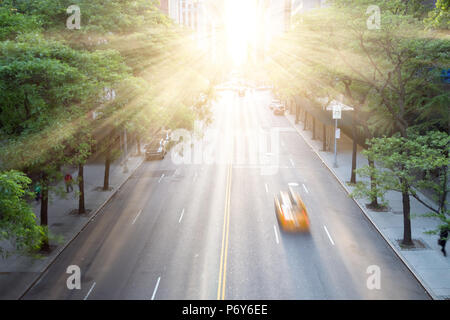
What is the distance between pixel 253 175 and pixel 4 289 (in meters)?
19.7

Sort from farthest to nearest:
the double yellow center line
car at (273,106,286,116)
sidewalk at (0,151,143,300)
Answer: car at (273,106,286,116) → sidewalk at (0,151,143,300) → the double yellow center line

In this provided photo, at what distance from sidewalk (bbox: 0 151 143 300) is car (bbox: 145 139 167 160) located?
3.03 ft

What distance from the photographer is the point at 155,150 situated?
3722 centimetres

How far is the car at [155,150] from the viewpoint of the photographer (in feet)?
121

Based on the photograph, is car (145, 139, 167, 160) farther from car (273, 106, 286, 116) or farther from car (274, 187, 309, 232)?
car (273, 106, 286, 116)

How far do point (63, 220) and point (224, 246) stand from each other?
10.1m

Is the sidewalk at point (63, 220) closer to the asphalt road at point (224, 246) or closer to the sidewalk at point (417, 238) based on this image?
the asphalt road at point (224, 246)

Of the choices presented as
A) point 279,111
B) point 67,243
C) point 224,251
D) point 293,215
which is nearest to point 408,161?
point 293,215

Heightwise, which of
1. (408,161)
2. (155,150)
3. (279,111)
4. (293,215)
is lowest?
(293,215)

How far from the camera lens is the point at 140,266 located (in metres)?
17.2

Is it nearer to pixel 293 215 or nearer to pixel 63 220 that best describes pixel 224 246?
pixel 293 215

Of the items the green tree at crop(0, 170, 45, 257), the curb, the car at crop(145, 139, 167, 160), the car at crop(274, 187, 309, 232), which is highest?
the green tree at crop(0, 170, 45, 257)

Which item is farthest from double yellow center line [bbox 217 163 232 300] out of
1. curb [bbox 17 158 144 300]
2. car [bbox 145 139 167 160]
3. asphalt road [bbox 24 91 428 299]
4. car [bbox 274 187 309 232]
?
car [bbox 145 139 167 160]

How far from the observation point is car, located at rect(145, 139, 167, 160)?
36969 mm
